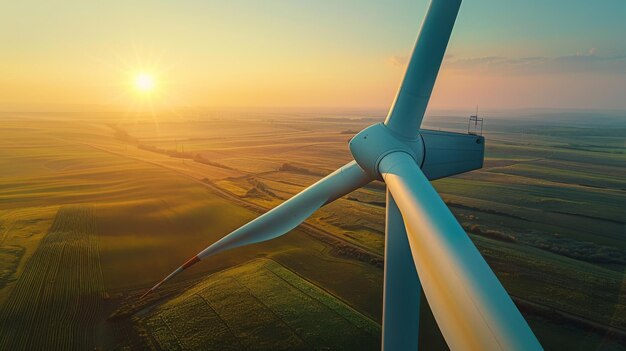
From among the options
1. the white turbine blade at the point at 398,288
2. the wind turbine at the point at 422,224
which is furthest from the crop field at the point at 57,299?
the white turbine blade at the point at 398,288

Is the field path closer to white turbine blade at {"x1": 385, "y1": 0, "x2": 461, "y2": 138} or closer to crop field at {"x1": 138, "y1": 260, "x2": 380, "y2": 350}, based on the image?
crop field at {"x1": 138, "y1": 260, "x2": 380, "y2": 350}

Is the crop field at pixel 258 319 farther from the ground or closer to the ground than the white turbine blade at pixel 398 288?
closer to the ground

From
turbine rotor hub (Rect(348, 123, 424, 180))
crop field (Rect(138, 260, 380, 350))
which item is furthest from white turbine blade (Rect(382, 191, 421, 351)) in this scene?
crop field (Rect(138, 260, 380, 350))

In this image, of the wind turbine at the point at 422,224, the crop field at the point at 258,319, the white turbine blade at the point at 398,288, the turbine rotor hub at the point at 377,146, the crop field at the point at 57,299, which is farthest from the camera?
the crop field at the point at 57,299

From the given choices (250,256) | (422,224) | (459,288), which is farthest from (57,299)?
(459,288)

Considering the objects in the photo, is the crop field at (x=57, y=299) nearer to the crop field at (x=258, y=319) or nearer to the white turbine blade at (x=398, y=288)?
the crop field at (x=258, y=319)

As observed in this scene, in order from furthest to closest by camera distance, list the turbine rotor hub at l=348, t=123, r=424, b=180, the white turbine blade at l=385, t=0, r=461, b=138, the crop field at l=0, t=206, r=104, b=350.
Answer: the crop field at l=0, t=206, r=104, b=350 < the turbine rotor hub at l=348, t=123, r=424, b=180 < the white turbine blade at l=385, t=0, r=461, b=138
